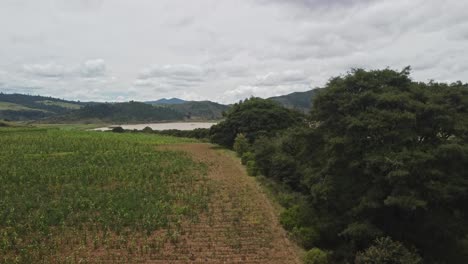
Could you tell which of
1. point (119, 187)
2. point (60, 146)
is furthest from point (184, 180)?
point (60, 146)

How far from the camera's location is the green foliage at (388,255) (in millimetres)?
11031

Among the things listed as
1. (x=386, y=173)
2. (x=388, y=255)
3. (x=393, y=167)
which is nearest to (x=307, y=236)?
(x=386, y=173)

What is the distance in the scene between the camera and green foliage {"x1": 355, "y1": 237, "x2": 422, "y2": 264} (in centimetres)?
1103

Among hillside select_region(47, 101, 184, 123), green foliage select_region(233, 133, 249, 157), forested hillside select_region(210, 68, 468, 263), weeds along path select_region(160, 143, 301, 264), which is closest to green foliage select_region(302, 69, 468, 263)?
forested hillside select_region(210, 68, 468, 263)

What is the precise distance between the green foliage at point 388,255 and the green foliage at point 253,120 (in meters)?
29.1

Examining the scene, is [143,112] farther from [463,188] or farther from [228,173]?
[463,188]

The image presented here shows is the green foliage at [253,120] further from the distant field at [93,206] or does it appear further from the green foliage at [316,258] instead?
the green foliage at [316,258]

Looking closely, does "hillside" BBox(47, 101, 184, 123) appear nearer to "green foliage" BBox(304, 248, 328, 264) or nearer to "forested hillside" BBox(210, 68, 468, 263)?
"forested hillside" BBox(210, 68, 468, 263)

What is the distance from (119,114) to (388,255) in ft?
482

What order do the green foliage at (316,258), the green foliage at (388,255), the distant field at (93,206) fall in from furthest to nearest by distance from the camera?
the distant field at (93,206), the green foliage at (316,258), the green foliage at (388,255)

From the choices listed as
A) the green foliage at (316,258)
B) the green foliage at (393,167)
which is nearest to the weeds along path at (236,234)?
the green foliage at (316,258)

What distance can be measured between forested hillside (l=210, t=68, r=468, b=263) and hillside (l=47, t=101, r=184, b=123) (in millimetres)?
133017

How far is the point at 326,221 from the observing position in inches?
611

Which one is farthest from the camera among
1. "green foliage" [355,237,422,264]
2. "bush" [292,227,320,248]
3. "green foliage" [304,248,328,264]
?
"bush" [292,227,320,248]
